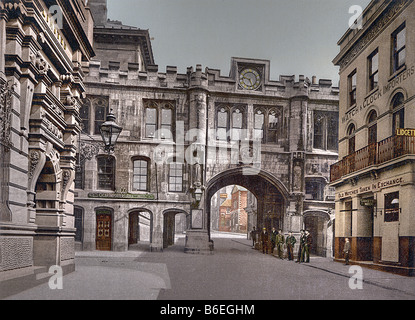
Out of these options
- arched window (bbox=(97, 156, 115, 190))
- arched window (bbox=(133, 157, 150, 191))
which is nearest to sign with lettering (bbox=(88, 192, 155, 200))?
arched window (bbox=(97, 156, 115, 190))

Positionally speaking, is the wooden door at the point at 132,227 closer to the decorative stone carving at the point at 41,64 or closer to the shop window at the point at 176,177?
the shop window at the point at 176,177

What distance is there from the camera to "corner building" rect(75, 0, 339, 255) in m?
26.3

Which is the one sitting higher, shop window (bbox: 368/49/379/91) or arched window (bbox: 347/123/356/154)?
shop window (bbox: 368/49/379/91)

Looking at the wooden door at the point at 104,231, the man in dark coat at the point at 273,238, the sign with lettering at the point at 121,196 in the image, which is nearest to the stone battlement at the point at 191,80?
the sign with lettering at the point at 121,196

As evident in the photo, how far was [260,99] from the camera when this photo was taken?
1093 inches

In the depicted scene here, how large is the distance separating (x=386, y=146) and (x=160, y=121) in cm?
1571

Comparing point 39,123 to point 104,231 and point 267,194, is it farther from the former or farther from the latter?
point 267,194

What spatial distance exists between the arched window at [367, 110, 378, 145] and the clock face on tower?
36.3 ft

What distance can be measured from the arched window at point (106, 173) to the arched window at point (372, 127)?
51.5 ft

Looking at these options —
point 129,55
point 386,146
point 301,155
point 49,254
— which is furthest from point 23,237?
point 129,55

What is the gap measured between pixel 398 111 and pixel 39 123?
36.8 feet

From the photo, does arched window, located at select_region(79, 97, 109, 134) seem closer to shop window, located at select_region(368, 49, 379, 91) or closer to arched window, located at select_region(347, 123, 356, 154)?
arched window, located at select_region(347, 123, 356, 154)

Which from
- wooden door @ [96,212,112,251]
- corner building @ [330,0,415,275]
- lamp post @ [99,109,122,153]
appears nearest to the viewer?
lamp post @ [99,109,122,153]

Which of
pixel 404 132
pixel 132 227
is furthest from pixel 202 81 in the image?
pixel 404 132
